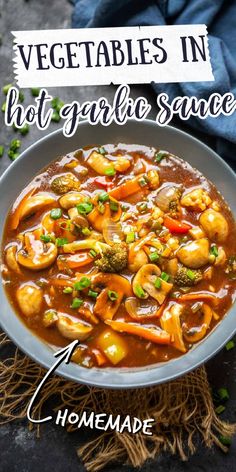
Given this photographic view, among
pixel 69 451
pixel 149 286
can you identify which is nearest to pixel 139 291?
pixel 149 286

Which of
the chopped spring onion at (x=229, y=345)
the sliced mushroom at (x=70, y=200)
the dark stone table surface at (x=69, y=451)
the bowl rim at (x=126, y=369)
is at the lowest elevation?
the dark stone table surface at (x=69, y=451)

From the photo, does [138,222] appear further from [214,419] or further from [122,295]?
[214,419]

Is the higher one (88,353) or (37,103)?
(37,103)

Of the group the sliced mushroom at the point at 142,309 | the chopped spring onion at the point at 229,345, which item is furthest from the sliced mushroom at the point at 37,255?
the chopped spring onion at the point at 229,345

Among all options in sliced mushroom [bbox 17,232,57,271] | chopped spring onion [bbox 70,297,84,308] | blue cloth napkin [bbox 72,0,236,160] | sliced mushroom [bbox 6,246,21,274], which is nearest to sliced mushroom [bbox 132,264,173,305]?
chopped spring onion [bbox 70,297,84,308]

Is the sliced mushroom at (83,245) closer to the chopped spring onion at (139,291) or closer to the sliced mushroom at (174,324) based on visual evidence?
the chopped spring onion at (139,291)

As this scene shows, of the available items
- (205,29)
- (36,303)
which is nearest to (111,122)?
(205,29)
